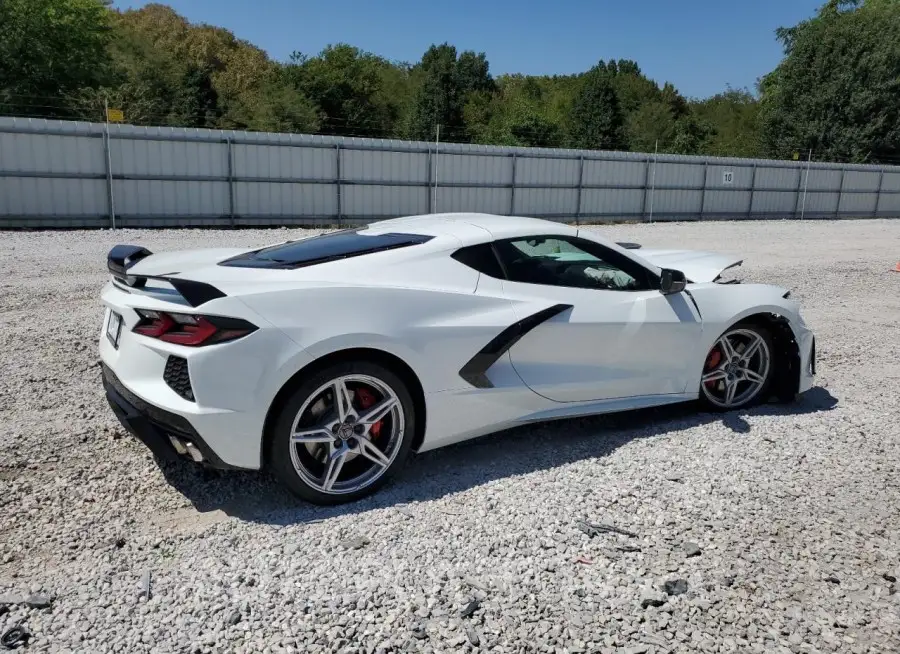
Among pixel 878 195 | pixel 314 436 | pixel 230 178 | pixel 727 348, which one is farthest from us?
pixel 878 195

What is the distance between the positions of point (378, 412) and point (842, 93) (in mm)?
52909

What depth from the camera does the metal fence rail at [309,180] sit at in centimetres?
1588

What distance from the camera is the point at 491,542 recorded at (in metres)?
3.22

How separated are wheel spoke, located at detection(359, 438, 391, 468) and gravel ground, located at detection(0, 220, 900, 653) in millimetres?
187

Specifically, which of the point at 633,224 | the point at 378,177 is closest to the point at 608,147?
the point at 633,224

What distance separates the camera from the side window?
13.3ft

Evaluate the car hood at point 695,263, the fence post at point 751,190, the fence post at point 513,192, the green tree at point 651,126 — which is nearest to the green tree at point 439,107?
the green tree at point 651,126

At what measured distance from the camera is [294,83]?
176 feet

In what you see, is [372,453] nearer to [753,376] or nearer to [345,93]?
[753,376]

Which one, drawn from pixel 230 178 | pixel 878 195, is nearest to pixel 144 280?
pixel 230 178

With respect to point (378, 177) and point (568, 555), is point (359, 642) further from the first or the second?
point (378, 177)

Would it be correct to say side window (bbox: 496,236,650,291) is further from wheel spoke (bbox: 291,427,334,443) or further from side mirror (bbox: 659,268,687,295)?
wheel spoke (bbox: 291,427,334,443)

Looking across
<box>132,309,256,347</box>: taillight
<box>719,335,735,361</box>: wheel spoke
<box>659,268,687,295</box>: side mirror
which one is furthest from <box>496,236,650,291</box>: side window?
<box>132,309,256,347</box>: taillight

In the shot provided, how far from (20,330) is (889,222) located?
103ft
